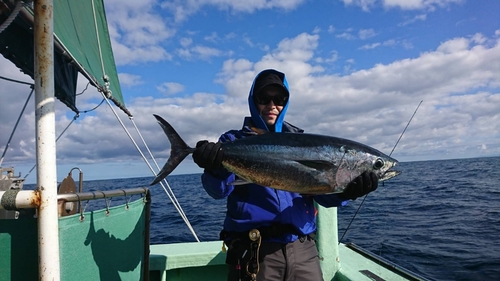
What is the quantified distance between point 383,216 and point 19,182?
15.6 metres

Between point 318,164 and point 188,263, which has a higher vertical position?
point 318,164

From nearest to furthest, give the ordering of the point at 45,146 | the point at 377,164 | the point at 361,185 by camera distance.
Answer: the point at 45,146 → the point at 361,185 → the point at 377,164

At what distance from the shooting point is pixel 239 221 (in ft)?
9.71

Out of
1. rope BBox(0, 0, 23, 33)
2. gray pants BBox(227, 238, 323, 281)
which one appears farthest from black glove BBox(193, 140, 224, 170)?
rope BBox(0, 0, 23, 33)

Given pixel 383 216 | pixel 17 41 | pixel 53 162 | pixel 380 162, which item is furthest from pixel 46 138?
pixel 383 216

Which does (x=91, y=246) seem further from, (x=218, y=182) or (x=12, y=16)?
(x=12, y=16)

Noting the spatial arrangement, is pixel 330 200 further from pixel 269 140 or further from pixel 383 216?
pixel 383 216

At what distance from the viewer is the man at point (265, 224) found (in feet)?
9.45

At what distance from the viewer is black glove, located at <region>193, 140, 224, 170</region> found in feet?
9.29

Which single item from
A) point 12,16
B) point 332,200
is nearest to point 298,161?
point 332,200

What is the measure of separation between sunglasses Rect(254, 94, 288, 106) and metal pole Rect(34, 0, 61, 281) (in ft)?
6.53

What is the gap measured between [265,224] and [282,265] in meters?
0.40

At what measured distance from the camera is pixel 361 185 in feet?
9.16

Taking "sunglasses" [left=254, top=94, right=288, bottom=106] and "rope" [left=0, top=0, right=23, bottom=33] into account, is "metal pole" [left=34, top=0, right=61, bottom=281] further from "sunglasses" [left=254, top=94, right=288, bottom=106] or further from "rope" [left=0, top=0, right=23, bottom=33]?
"sunglasses" [left=254, top=94, right=288, bottom=106]
